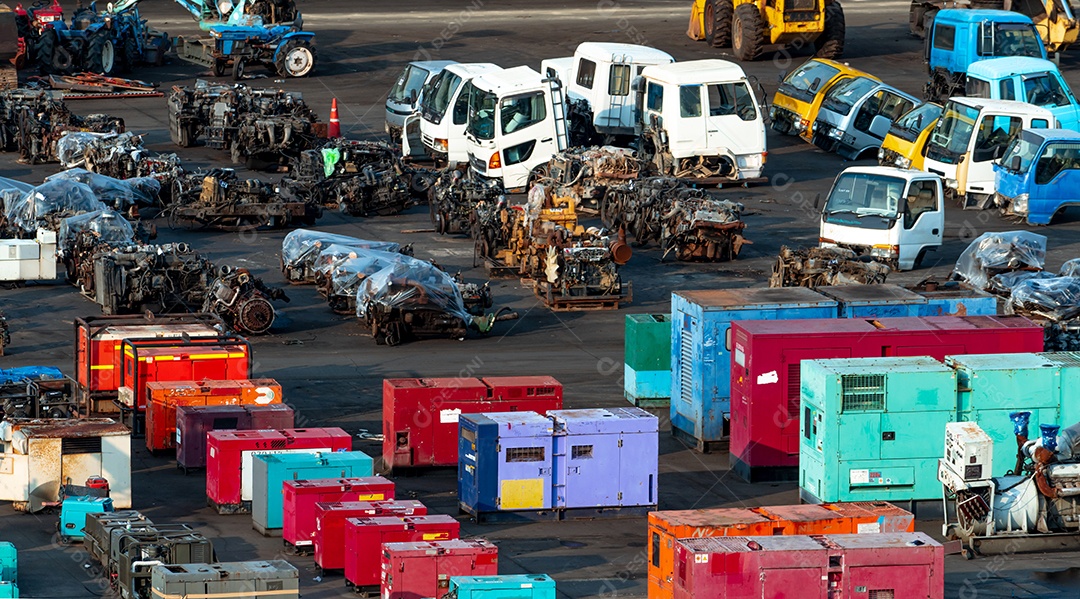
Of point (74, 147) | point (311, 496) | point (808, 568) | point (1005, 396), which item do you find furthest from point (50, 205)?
point (808, 568)

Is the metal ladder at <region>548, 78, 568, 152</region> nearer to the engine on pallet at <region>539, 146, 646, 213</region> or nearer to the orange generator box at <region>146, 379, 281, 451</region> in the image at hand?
the engine on pallet at <region>539, 146, 646, 213</region>

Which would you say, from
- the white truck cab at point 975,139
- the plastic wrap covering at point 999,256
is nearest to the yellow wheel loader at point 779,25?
the white truck cab at point 975,139

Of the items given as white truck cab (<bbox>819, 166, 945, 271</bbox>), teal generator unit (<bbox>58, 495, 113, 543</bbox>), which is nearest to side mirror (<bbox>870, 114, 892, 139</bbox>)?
white truck cab (<bbox>819, 166, 945, 271</bbox>)

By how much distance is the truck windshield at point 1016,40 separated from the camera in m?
50.8

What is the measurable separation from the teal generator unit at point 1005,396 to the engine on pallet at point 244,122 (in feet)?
77.1

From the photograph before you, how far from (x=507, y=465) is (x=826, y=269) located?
10.9 meters

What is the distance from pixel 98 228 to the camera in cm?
3638

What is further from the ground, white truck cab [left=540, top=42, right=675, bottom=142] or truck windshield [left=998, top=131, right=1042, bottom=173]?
white truck cab [left=540, top=42, right=675, bottom=142]

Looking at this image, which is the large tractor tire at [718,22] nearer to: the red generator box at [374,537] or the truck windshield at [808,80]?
the truck windshield at [808,80]

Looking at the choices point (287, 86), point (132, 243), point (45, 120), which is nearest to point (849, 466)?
point (132, 243)

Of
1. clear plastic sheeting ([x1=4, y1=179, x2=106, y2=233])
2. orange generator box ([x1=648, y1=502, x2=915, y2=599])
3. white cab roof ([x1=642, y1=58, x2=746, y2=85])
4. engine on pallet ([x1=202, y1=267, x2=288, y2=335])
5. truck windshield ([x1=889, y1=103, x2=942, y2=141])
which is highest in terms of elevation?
white cab roof ([x1=642, y1=58, x2=746, y2=85])

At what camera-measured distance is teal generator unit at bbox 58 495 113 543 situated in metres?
22.3

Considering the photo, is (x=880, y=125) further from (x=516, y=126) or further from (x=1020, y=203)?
(x=516, y=126)

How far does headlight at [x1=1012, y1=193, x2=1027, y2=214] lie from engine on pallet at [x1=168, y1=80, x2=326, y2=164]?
14.9 m
